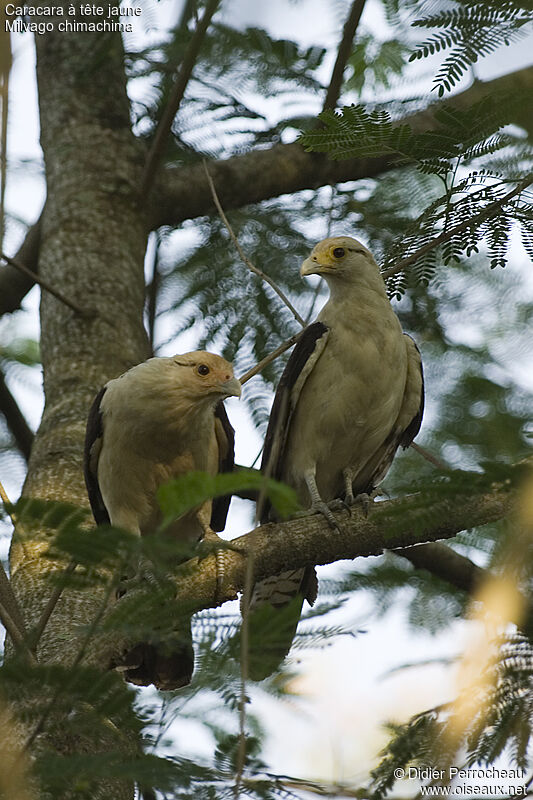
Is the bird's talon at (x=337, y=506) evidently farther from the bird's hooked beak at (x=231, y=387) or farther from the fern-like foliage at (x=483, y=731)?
the fern-like foliage at (x=483, y=731)

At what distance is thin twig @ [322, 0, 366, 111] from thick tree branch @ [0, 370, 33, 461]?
315 centimetres

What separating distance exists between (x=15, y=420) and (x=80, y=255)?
4.65 feet

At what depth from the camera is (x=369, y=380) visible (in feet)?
19.2

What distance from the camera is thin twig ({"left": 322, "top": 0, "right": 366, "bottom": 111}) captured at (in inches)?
243

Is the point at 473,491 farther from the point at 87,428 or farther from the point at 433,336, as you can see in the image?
the point at 433,336

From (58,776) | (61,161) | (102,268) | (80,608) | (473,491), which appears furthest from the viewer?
(61,161)

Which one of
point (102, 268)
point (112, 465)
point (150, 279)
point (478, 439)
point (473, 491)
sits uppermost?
point (150, 279)

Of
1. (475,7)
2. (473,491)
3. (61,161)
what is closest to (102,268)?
(61,161)

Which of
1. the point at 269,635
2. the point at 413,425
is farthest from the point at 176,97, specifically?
the point at 269,635

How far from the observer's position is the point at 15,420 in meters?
7.21

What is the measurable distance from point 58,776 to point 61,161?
5.63 m

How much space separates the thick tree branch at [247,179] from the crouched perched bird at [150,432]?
6.33 feet

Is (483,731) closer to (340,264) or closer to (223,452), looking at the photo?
(223,452)

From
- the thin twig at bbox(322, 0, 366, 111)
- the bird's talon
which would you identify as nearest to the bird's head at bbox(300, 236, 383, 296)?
the thin twig at bbox(322, 0, 366, 111)
